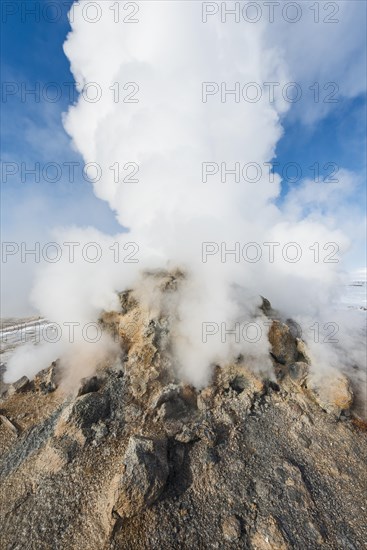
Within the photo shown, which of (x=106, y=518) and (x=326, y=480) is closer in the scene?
(x=106, y=518)

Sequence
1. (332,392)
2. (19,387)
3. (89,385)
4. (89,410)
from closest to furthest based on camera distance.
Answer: (89,410) < (332,392) < (89,385) < (19,387)

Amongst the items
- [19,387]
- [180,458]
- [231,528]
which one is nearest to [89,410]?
[180,458]

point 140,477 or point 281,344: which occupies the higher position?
point 281,344

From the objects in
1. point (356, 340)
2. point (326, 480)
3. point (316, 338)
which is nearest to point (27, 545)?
point (326, 480)

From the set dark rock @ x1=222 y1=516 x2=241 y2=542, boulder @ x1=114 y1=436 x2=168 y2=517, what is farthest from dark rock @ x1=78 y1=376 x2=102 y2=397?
dark rock @ x1=222 y1=516 x2=241 y2=542

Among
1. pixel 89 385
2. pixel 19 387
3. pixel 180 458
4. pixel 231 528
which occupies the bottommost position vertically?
pixel 231 528

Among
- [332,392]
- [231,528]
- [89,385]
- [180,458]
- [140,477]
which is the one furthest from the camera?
[89,385]

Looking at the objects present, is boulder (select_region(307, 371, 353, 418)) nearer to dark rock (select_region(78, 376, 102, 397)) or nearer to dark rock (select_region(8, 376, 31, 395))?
dark rock (select_region(78, 376, 102, 397))

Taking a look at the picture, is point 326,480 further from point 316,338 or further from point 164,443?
point 316,338

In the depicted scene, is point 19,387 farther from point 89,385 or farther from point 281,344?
point 281,344
